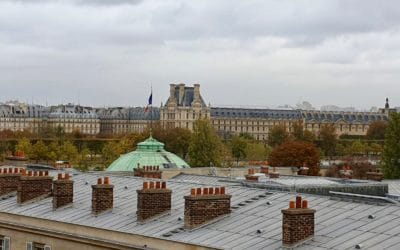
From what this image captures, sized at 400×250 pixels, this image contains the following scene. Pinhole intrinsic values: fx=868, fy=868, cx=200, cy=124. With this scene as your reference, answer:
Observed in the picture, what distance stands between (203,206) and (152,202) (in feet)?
8.60

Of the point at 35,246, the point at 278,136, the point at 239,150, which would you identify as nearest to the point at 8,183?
the point at 35,246

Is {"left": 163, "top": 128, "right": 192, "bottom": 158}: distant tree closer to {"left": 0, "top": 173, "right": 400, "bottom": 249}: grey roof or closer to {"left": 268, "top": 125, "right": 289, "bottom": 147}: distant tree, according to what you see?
{"left": 268, "top": 125, "right": 289, "bottom": 147}: distant tree

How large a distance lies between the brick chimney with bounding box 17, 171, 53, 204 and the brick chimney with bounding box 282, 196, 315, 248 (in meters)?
14.7

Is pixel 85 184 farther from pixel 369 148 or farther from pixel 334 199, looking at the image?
pixel 369 148

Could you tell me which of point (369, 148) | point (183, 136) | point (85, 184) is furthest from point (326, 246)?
point (369, 148)

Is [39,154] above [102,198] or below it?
below

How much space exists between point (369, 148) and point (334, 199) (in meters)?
161

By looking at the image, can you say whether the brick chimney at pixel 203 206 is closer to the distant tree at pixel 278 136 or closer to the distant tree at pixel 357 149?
the distant tree at pixel 357 149

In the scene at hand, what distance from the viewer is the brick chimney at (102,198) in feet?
103

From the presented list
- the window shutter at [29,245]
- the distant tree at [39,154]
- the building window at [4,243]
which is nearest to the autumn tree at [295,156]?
the distant tree at [39,154]

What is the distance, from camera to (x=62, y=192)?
33.5 m

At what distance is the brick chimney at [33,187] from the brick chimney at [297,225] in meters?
14.7

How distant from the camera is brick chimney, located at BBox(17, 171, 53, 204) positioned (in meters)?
35.2

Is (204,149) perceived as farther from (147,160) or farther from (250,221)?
(250,221)
